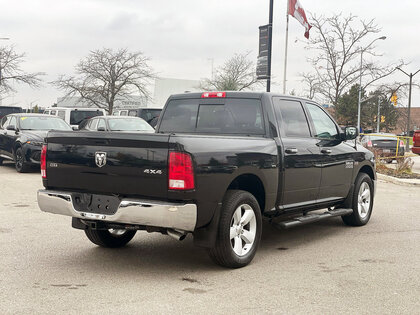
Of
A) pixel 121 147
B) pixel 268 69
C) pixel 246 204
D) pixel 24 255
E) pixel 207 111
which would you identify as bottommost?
pixel 24 255

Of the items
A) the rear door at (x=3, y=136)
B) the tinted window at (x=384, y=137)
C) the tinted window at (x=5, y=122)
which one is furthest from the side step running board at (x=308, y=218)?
the tinted window at (x=384, y=137)

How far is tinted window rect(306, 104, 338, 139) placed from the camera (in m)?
7.31

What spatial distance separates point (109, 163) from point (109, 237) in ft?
4.74

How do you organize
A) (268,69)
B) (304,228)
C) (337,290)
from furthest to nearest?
(268,69) → (304,228) → (337,290)

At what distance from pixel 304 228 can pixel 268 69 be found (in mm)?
13363

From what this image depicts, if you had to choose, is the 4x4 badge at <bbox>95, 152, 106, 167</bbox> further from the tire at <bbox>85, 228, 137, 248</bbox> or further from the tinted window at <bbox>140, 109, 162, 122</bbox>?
the tinted window at <bbox>140, 109, 162, 122</bbox>

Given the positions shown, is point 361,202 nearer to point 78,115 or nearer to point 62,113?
point 78,115

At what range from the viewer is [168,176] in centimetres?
497

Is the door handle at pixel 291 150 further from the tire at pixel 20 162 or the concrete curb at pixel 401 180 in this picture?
the tire at pixel 20 162

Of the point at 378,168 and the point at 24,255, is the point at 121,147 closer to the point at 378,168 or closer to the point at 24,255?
the point at 24,255

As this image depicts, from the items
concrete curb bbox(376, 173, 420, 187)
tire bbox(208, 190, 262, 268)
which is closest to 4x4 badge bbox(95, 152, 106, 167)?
tire bbox(208, 190, 262, 268)

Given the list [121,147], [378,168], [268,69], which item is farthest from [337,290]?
[268,69]

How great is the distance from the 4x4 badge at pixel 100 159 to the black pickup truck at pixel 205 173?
0.03ft

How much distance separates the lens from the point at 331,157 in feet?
23.9
